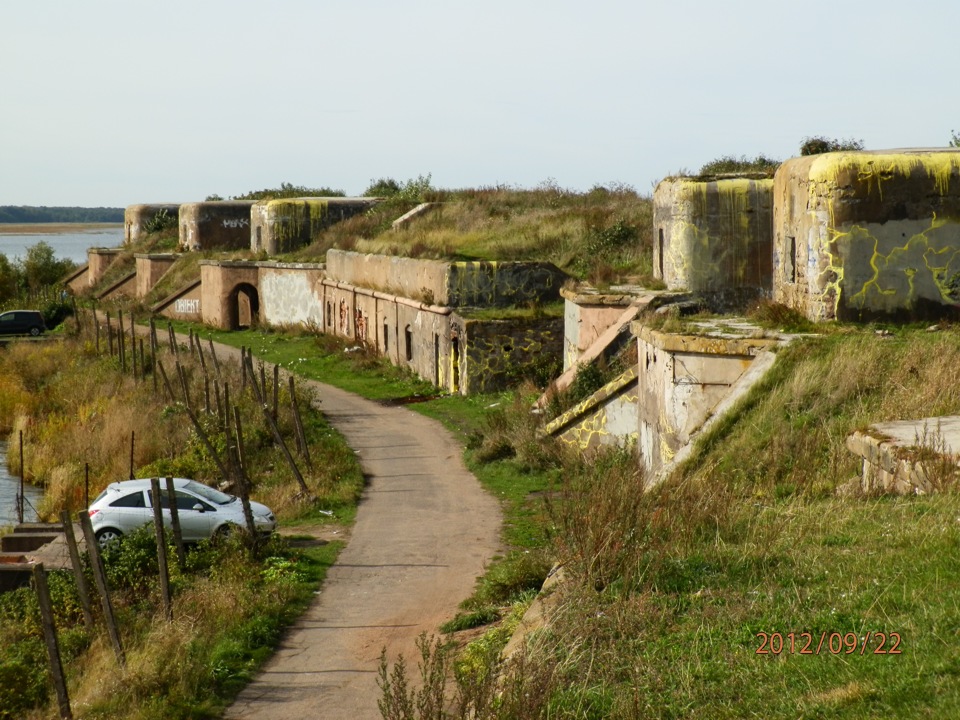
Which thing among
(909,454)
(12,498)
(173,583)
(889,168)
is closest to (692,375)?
(889,168)

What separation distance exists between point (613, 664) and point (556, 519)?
8.51ft

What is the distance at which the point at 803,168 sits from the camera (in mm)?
15117

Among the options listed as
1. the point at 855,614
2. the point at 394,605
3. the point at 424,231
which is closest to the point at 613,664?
the point at 855,614

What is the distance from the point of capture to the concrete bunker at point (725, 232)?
19359mm

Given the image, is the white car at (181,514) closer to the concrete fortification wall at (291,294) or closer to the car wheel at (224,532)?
the car wheel at (224,532)

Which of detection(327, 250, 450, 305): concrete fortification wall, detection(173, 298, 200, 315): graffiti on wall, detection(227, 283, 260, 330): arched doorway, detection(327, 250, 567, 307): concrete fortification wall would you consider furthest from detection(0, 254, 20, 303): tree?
detection(327, 250, 567, 307): concrete fortification wall

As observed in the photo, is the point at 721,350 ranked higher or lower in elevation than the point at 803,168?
lower

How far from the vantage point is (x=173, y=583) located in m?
13.3

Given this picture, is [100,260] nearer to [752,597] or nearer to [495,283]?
[495,283]

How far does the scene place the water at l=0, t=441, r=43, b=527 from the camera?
66.0ft

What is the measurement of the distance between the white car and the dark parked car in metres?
28.5

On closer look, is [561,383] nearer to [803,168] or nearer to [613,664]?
[803,168]

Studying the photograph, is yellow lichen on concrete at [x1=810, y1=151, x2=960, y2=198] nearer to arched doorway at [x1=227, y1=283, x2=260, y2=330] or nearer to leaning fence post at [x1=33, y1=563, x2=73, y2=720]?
leaning fence post at [x1=33, y1=563, x2=73, y2=720]

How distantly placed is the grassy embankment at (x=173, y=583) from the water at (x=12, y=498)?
305 millimetres
